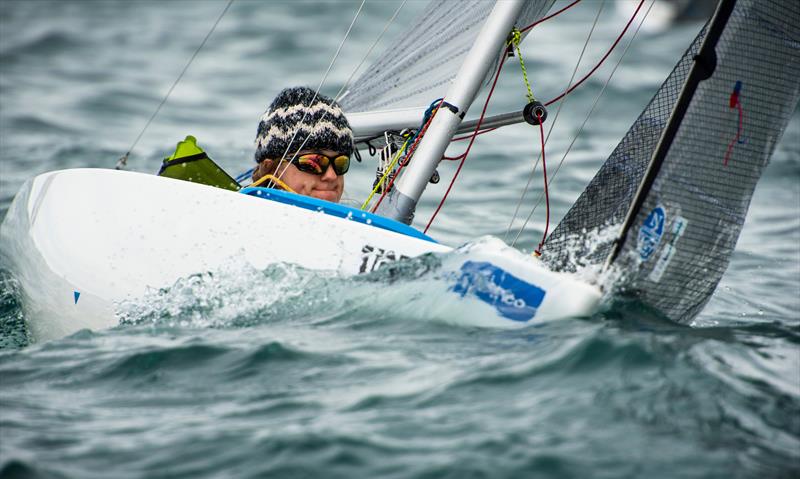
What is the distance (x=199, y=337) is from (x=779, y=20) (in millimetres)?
2297

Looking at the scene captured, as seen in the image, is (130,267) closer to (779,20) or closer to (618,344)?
(618,344)

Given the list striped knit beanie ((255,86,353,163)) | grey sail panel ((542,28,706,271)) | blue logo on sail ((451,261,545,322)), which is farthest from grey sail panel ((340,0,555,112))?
blue logo on sail ((451,261,545,322))

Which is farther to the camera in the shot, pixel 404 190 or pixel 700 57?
pixel 404 190

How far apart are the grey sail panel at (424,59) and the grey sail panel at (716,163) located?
1.36 metres

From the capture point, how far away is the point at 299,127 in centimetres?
403

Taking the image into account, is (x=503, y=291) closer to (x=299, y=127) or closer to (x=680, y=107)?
(x=680, y=107)

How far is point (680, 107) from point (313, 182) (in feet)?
5.04

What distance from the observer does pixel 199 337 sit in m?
3.21

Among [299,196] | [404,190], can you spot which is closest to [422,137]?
[404,190]

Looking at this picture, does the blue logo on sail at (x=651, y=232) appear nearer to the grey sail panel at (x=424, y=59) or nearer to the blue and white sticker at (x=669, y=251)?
the blue and white sticker at (x=669, y=251)

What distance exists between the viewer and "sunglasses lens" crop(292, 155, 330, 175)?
4039 mm

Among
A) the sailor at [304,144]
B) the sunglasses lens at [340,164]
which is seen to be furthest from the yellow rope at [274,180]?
the sunglasses lens at [340,164]

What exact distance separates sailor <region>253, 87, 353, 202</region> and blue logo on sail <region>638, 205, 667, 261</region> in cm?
135

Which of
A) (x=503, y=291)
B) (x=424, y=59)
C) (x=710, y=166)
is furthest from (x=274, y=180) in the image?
(x=710, y=166)
